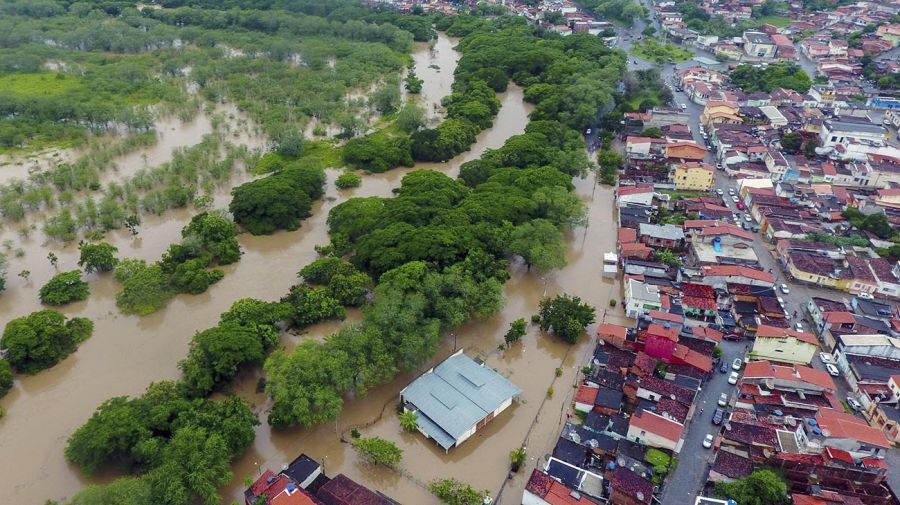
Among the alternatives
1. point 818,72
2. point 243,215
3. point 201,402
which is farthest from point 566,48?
point 201,402

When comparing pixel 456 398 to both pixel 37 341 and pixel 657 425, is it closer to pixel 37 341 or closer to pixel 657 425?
pixel 657 425

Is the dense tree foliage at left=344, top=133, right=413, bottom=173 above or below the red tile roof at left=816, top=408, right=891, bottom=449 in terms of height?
below

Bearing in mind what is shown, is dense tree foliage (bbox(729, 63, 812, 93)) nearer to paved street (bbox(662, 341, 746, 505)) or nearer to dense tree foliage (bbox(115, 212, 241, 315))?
paved street (bbox(662, 341, 746, 505))

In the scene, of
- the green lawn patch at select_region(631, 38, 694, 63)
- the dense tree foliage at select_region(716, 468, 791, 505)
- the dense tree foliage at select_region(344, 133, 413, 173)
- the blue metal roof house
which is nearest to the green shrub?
the dense tree foliage at select_region(344, 133, 413, 173)

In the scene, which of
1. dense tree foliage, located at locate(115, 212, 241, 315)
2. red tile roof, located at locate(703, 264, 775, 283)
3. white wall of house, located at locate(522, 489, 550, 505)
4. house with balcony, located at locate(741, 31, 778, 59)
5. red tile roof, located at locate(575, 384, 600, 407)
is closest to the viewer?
white wall of house, located at locate(522, 489, 550, 505)

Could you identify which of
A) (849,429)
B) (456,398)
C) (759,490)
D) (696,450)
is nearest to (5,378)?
(456,398)

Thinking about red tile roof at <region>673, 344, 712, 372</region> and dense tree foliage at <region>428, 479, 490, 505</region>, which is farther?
red tile roof at <region>673, 344, 712, 372</region>

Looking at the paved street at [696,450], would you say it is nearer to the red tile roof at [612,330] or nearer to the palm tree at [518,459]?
the red tile roof at [612,330]

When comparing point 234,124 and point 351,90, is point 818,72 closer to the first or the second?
point 351,90
